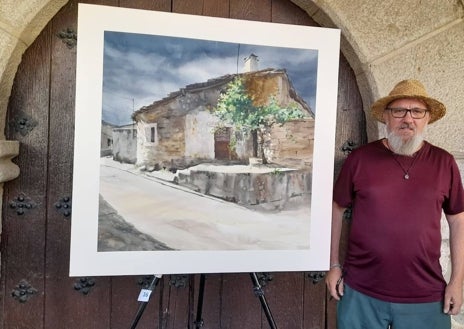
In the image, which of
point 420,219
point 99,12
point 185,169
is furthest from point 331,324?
point 99,12

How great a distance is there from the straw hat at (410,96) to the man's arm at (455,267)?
0.34 m

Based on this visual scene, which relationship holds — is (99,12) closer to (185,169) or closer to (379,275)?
(185,169)

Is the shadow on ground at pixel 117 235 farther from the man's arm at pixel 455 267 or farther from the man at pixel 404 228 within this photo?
the man's arm at pixel 455 267

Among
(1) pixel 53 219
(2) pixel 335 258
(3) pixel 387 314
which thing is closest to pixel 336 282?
(2) pixel 335 258

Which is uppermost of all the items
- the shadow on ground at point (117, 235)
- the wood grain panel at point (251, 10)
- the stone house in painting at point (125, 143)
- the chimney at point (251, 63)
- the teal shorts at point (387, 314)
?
the wood grain panel at point (251, 10)

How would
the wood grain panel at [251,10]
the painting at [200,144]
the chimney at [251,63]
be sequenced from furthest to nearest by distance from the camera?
1. the wood grain panel at [251,10]
2. the chimney at [251,63]
3. the painting at [200,144]

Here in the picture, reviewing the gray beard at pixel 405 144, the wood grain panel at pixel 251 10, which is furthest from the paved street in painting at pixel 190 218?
the wood grain panel at pixel 251 10

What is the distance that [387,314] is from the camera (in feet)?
4.03

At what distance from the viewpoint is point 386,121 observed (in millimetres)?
1322

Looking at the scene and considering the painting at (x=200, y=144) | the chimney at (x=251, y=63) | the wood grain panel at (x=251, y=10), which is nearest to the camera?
the painting at (x=200, y=144)

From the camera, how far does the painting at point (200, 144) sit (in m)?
1.13

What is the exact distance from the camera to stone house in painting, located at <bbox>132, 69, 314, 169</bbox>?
1187mm

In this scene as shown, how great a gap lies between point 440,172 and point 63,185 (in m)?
1.23

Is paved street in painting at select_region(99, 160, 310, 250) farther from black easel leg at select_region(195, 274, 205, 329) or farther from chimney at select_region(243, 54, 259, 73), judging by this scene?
chimney at select_region(243, 54, 259, 73)
